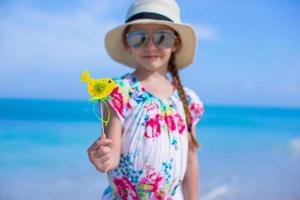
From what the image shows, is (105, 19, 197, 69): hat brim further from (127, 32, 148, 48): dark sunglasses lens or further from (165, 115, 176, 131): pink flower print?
(165, 115, 176, 131): pink flower print

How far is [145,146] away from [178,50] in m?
0.59

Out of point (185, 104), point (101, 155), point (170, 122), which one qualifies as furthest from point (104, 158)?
point (185, 104)

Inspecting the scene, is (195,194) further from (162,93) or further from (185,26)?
(185,26)

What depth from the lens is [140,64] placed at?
7.57ft

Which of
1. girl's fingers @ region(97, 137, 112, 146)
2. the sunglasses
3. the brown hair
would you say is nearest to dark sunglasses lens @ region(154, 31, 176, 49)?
the sunglasses

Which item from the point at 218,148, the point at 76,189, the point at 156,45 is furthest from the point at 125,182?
the point at 218,148

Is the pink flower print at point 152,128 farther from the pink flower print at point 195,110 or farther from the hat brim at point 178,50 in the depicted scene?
the hat brim at point 178,50

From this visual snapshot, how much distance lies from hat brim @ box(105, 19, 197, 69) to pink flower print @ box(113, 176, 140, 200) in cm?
64

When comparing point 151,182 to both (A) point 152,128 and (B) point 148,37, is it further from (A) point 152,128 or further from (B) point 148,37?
(B) point 148,37

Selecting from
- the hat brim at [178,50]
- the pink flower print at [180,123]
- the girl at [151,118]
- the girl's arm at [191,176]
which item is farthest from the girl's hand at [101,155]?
the hat brim at [178,50]

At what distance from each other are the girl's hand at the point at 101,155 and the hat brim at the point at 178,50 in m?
0.60

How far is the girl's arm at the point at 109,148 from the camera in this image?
6.60 feet

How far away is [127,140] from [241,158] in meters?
5.17

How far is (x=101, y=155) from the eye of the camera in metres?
2.04
